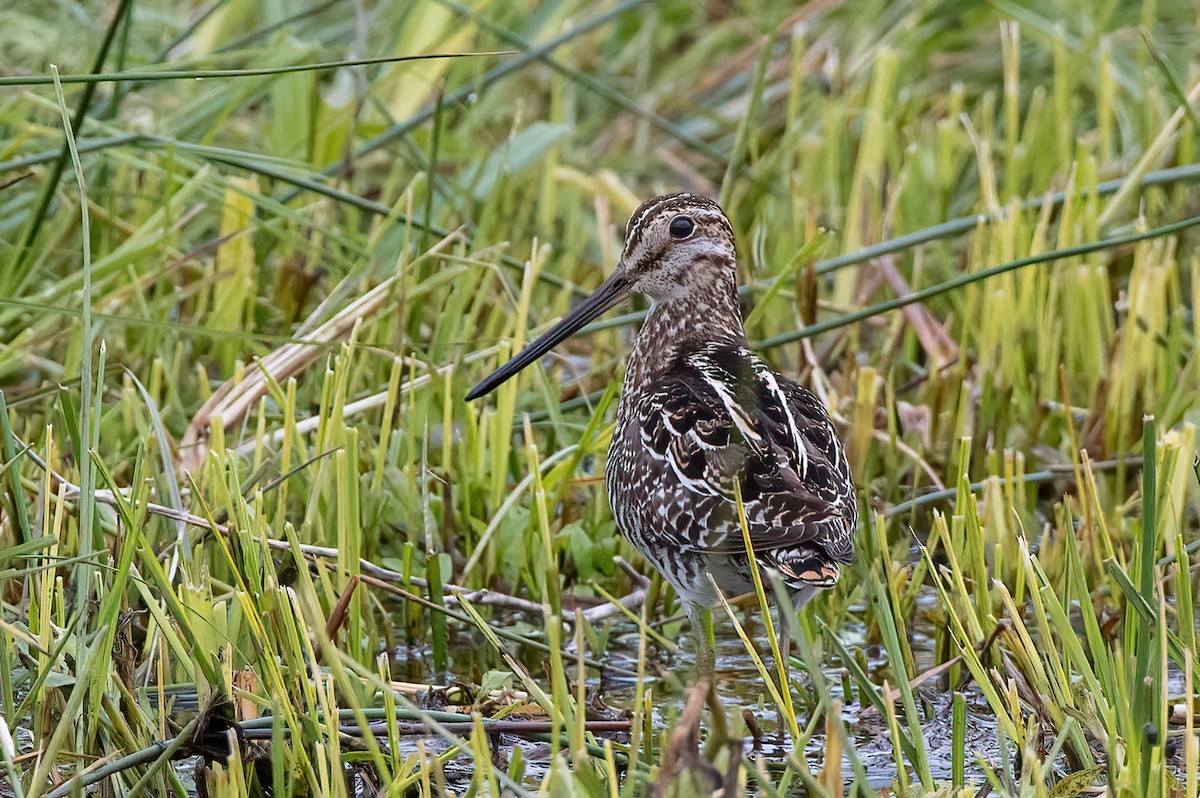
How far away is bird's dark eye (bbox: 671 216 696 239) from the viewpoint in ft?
10.6

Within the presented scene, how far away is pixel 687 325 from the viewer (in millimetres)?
3277

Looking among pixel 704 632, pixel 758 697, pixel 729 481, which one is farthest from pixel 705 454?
pixel 758 697

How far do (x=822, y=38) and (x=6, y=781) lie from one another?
14.8 ft

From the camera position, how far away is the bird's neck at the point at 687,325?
3248 millimetres

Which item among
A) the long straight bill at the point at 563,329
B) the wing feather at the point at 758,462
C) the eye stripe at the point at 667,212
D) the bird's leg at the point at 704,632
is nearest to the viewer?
the wing feather at the point at 758,462

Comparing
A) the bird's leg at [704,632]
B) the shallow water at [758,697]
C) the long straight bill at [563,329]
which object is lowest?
the shallow water at [758,697]

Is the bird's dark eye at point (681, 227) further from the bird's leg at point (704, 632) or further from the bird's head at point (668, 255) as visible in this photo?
the bird's leg at point (704, 632)

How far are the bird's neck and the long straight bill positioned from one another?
10cm

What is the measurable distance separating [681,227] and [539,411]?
0.61 metres

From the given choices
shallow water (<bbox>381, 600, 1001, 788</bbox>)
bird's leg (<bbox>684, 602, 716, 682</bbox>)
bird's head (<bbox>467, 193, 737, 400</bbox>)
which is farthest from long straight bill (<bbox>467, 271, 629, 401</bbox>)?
bird's leg (<bbox>684, 602, 716, 682</bbox>)

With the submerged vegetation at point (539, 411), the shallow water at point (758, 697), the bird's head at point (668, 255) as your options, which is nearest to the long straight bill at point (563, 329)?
the bird's head at point (668, 255)

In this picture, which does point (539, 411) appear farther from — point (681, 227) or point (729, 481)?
point (729, 481)

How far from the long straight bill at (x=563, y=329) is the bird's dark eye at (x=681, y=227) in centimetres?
13

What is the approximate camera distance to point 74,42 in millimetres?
4652
